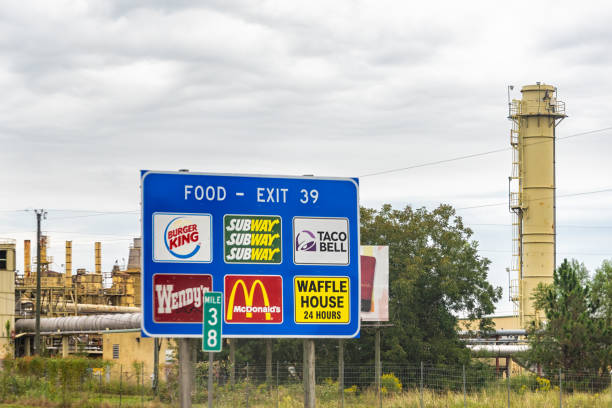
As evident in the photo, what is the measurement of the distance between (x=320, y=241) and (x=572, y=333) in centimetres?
2340

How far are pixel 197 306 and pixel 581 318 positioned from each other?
2491 centimetres

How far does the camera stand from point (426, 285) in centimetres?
4775

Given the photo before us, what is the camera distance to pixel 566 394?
115 ft

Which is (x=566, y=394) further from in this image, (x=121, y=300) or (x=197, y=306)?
(x=121, y=300)

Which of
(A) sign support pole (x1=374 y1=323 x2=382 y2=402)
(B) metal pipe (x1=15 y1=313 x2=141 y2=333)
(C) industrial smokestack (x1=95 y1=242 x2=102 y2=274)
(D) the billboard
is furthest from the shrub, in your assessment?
(C) industrial smokestack (x1=95 y1=242 x2=102 y2=274)

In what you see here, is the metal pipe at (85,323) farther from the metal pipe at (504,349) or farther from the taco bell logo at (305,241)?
the taco bell logo at (305,241)

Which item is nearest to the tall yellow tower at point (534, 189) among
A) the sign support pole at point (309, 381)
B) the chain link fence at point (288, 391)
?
the chain link fence at point (288, 391)

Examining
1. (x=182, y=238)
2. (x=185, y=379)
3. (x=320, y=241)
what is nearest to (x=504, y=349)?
(x=320, y=241)

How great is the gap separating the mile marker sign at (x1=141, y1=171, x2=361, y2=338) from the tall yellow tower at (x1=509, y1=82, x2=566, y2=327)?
46843 mm

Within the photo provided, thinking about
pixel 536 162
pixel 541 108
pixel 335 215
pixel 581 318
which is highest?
pixel 541 108

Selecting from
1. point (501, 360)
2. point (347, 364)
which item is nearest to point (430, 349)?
point (347, 364)

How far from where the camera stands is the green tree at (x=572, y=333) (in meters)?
36.9

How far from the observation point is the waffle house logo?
16156 millimetres

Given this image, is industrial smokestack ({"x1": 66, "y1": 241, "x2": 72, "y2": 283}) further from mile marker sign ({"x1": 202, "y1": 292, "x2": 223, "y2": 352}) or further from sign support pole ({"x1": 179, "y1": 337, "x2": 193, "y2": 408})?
mile marker sign ({"x1": 202, "y1": 292, "x2": 223, "y2": 352})
